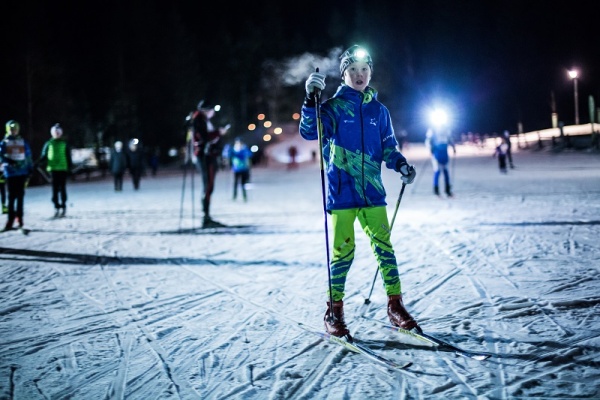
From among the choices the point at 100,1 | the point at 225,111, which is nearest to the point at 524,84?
the point at 225,111

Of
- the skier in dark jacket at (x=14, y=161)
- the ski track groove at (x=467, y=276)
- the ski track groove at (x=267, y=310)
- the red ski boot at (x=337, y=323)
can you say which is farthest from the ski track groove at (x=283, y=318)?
the skier in dark jacket at (x=14, y=161)

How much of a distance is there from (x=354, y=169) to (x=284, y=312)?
4.93 feet

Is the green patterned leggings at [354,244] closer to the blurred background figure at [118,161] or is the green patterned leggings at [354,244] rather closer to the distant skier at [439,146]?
the distant skier at [439,146]

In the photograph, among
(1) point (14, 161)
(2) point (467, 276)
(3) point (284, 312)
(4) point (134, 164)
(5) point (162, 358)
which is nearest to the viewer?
(5) point (162, 358)

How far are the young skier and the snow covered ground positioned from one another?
0.37 metres

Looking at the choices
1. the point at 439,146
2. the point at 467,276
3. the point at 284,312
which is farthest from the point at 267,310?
the point at 439,146

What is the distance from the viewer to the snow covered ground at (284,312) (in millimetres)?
2949

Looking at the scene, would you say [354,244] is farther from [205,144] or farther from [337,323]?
[205,144]

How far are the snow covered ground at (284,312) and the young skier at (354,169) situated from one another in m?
0.37

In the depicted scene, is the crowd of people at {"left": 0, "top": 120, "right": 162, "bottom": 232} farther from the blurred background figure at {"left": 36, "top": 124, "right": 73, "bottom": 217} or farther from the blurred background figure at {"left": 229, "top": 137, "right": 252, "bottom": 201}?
the blurred background figure at {"left": 229, "top": 137, "right": 252, "bottom": 201}

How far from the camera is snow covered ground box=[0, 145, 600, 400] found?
2.95 meters

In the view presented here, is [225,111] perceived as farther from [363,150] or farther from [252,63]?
[363,150]

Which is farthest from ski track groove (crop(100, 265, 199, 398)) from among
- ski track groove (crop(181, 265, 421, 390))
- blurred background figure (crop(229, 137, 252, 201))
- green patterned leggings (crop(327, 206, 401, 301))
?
blurred background figure (crop(229, 137, 252, 201))

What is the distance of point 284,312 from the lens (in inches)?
171
